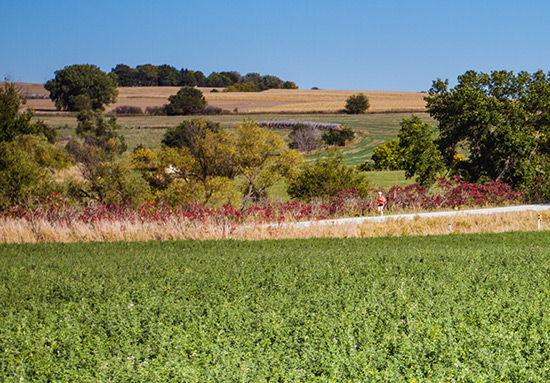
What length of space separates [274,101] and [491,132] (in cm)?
7370

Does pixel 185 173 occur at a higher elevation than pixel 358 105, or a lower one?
lower

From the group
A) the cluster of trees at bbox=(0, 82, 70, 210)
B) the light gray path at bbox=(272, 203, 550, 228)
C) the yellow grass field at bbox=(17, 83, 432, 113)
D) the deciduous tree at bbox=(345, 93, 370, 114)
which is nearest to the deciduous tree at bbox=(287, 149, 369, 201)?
the light gray path at bbox=(272, 203, 550, 228)

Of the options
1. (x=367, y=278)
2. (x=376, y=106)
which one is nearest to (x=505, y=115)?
(x=367, y=278)

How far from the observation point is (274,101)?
95.2 metres

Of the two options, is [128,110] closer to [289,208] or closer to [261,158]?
[261,158]

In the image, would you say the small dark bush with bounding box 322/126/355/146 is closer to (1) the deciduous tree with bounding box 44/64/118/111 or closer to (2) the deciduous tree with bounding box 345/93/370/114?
Result: (2) the deciduous tree with bounding box 345/93/370/114

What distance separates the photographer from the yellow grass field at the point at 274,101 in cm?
8444

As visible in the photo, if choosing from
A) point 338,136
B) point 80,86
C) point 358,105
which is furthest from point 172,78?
point 338,136

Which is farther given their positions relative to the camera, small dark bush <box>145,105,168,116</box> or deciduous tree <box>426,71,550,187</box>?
small dark bush <box>145,105,168,116</box>

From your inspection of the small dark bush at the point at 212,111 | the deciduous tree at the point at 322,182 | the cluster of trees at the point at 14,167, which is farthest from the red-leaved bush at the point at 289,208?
the small dark bush at the point at 212,111

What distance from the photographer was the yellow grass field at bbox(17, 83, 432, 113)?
→ 84.4m

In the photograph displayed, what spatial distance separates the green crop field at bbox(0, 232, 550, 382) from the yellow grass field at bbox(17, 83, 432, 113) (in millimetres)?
74207

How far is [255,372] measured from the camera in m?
4.52

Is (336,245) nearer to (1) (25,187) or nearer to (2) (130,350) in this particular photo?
(2) (130,350)
